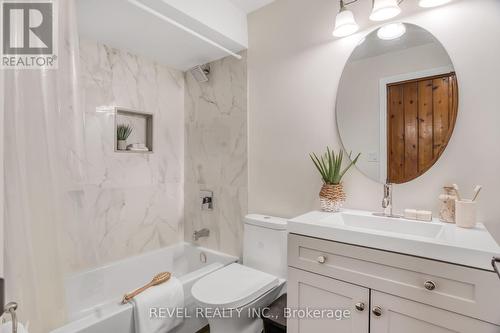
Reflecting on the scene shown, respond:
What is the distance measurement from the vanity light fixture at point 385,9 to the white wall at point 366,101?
199 mm

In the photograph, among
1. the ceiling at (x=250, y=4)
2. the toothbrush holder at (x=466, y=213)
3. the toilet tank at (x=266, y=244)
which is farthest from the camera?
the ceiling at (x=250, y=4)

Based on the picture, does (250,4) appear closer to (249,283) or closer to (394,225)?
(394,225)

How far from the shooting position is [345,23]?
1491mm

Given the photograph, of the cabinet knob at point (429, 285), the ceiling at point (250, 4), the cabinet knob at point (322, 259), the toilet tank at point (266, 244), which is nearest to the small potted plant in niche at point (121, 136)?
the toilet tank at point (266, 244)

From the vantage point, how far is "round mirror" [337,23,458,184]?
1328 millimetres

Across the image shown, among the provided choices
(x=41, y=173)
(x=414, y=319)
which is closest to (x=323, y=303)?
(x=414, y=319)

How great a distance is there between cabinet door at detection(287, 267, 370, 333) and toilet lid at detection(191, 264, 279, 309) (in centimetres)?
29

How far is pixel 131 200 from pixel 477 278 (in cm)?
225

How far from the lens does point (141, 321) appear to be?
143cm

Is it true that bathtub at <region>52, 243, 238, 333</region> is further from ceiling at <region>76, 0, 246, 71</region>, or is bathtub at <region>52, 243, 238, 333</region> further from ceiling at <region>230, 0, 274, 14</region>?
ceiling at <region>230, 0, 274, 14</region>

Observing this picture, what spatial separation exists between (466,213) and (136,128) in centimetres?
239

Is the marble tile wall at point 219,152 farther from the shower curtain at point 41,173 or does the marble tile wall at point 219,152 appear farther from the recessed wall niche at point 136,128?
the shower curtain at point 41,173

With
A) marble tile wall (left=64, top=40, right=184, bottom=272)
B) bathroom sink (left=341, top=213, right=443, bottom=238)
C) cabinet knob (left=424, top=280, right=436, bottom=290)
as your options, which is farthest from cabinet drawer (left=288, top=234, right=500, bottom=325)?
marble tile wall (left=64, top=40, right=184, bottom=272)

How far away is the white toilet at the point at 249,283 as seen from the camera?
1.45 m
